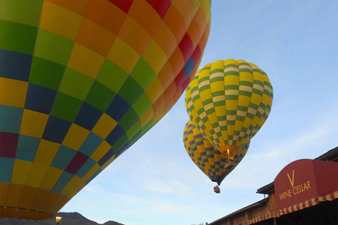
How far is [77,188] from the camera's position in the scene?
12.6m

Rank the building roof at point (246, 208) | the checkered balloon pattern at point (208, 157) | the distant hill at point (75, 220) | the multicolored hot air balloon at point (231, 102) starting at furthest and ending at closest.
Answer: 1. the distant hill at point (75, 220)
2. the checkered balloon pattern at point (208, 157)
3. the multicolored hot air balloon at point (231, 102)
4. the building roof at point (246, 208)

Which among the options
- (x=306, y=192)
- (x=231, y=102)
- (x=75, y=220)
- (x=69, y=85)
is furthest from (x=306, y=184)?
(x=75, y=220)

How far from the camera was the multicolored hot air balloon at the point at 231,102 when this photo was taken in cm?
2748

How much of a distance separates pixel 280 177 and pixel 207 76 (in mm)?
13620

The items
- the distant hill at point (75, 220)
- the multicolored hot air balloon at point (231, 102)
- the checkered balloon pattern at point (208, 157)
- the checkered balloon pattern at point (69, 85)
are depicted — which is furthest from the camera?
the distant hill at point (75, 220)

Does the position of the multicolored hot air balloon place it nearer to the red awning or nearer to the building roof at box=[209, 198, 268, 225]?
the building roof at box=[209, 198, 268, 225]

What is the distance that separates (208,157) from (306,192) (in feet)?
61.9

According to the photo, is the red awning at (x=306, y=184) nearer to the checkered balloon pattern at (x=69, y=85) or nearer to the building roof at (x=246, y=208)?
the building roof at (x=246, y=208)

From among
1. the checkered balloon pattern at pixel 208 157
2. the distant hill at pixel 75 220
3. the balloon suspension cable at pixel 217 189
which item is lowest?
the balloon suspension cable at pixel 217 189

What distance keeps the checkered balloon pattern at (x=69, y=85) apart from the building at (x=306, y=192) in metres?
6.01

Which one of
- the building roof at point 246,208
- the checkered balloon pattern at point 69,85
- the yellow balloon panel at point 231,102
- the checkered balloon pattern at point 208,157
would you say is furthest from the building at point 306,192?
the checkered balloon pattern at point 208,157

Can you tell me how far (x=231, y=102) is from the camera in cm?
2744

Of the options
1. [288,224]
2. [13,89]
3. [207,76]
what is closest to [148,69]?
[13,89]

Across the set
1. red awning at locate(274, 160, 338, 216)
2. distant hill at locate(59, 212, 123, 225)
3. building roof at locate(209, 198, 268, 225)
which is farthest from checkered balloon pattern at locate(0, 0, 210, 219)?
distant hill at locate(59, 212, 123, 225)
